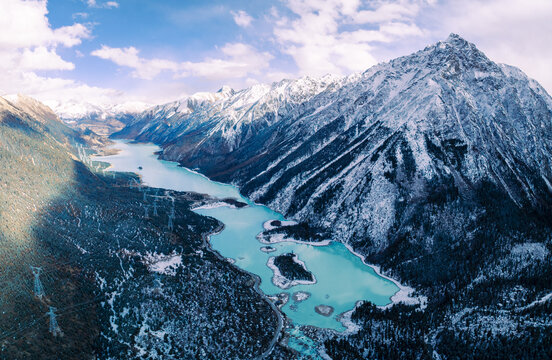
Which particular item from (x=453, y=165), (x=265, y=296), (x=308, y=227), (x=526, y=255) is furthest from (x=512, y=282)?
(x=308, y=227)

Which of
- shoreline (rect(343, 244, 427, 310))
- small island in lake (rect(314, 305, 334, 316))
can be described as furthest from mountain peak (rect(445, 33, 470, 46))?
small island in lake (rect(314, 305, 334, 316))

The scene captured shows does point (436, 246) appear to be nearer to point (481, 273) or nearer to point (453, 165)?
point (481, 273)

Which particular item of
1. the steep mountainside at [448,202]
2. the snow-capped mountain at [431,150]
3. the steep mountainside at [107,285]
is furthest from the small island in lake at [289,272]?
the snow-capped mountain at [431,150]

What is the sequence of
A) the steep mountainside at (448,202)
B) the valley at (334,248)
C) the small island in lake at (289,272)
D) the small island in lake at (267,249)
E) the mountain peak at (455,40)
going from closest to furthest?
the valley at (334,248) < the steep mountainside at (448,202) < the small island in lake at (289,272) < the small island in lake at (267,249) < the mountain peak at (455,40)

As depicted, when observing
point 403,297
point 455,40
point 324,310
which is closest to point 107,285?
point 324,310

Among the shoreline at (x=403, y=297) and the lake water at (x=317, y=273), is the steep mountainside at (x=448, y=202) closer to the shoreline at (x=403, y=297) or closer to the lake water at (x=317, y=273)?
the shoreline at (x=403, y=297)

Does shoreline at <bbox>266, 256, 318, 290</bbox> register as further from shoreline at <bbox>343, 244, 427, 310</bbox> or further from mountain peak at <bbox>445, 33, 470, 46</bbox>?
mountain peak at <bbox>445, 33, 470, 46</bbox>
